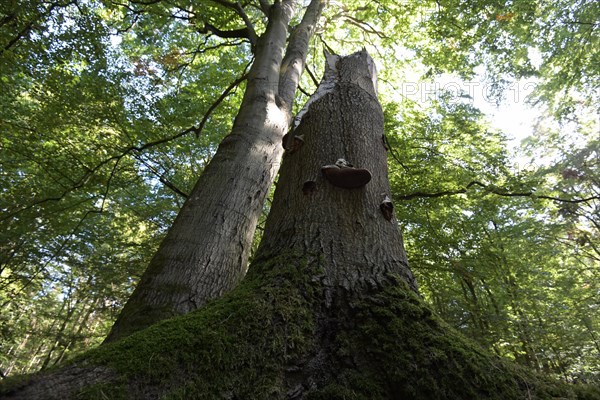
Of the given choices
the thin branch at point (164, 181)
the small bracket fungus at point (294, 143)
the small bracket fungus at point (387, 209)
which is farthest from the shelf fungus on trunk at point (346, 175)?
the thin branch at point (164, 181)

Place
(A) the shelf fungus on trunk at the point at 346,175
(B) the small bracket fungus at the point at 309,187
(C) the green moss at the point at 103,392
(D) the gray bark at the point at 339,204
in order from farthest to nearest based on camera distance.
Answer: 1. (B) the small bracket fungus at the point at 309,187
2. (A) the shelf fungus on trunk at the point at 346,175
3. (D) the gray bark at the point at 339,204
4. (C) the green moss at the point at 103,392

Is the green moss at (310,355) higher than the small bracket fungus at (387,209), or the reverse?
the small bracket fungus at (387,209)

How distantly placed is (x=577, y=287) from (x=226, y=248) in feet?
49.4

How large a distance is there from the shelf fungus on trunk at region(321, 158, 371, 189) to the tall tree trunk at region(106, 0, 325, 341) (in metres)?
1.23

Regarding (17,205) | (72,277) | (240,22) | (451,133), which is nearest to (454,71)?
(451,133)

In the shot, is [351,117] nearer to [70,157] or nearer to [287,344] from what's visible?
[287,344]

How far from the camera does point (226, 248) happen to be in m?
2.63

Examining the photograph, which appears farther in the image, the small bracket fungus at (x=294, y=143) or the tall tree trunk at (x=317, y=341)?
the small bracket fungus at (x=294, y=143)

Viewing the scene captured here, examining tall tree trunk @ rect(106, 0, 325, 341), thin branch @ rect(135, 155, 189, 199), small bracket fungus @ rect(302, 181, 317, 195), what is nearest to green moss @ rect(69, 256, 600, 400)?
small bracket fungus @ rect(302, 181, 317, 195)

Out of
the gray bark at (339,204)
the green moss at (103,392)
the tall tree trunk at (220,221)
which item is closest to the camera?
the green moss at (103,392)

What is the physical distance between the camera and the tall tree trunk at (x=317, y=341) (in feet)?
3.49

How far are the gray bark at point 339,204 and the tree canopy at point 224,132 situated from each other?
3.52 meters

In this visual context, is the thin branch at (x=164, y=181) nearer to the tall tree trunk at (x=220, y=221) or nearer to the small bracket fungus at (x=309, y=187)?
the tall tree trunk at (x=220, y=221)

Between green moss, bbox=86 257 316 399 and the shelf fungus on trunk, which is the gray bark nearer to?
the shelf fungus on trunk
